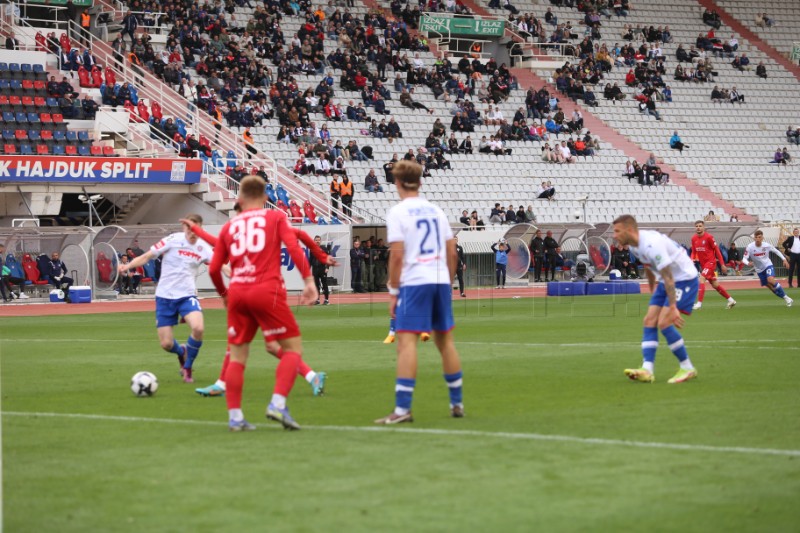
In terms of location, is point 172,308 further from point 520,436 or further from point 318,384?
→ point 520,436

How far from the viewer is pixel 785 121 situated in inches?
2411

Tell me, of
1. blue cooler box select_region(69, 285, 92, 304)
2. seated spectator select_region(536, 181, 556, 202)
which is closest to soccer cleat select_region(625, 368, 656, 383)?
blue cooler box select_region(69, 285, 92, 304)

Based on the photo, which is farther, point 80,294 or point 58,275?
point 58,275

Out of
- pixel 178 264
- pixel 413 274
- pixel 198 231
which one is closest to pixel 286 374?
pixel 413 274

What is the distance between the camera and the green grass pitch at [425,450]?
702 centimetres

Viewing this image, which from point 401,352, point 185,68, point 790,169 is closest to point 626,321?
point 401,352

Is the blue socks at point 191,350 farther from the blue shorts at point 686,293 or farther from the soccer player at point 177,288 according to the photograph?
the blue shorts at point 686,293

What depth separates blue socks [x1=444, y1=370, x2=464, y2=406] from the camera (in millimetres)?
10727

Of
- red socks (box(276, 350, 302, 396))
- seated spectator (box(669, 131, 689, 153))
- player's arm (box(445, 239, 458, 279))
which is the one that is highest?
seated spectator (box(669, 131, 689, 153))

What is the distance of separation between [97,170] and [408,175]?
31.2m

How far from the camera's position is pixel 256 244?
33.0ft

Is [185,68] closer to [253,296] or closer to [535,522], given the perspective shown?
[253,296]

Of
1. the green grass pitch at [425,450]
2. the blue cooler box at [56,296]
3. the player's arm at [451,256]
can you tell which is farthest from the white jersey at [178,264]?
the blue cooler box at [56,296]

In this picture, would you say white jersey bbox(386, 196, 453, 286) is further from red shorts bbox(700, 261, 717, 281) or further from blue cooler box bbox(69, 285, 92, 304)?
blue cooler box bbox(69, 285, 92, 304)
